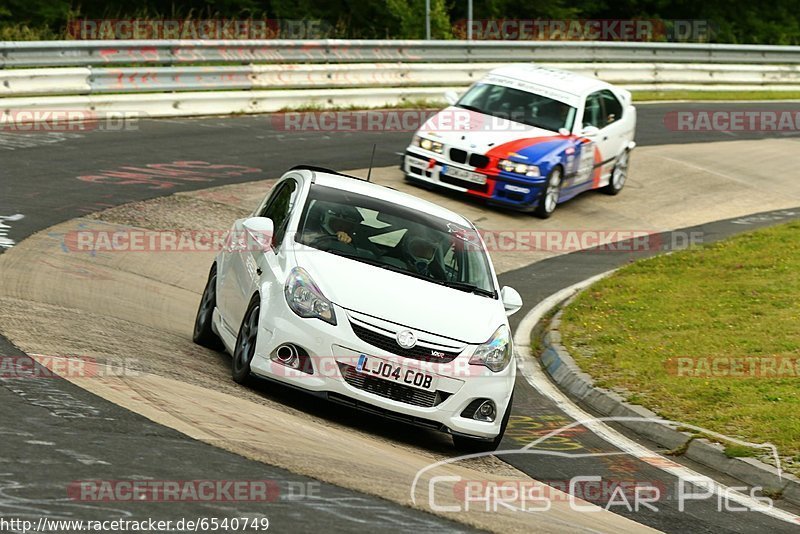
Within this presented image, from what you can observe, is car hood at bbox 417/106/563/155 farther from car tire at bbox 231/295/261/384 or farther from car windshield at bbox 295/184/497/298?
car tire at bbox 231/295/261/384

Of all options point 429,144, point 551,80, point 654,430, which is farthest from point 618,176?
point 654,430

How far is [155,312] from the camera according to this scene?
1134 centimetres

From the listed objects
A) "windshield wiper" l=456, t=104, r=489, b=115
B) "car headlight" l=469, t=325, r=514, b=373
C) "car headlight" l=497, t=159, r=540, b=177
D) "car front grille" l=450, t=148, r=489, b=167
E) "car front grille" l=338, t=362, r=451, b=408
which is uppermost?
"windshield wiper" l=456, t=104, r=489, b=115

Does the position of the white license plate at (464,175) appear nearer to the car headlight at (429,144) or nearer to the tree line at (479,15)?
the car headlight at (429,144)

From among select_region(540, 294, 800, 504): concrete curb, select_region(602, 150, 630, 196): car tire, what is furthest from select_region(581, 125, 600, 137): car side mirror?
select_region(540, 294, 800, 504): concrete curb

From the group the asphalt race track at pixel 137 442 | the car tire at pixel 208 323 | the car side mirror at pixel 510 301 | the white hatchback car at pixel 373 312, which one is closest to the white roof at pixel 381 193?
the white hatchback car at pixel 373 312

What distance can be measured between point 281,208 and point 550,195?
30.8ft

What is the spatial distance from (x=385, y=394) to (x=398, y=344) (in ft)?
1.11

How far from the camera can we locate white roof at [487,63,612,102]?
19688 millimetres

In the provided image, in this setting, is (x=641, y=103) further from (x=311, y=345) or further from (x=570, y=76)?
(x=311, y=345)

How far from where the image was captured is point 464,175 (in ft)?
60.1

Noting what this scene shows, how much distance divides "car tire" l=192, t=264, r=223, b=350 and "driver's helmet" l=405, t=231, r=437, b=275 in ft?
5.68

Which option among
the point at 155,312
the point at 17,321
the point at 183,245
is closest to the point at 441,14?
the point at 183,245

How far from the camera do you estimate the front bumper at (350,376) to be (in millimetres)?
8117
